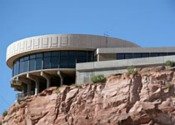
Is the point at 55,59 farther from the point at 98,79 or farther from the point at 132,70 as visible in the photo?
the point at 132,70

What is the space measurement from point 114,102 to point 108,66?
759 centimetres

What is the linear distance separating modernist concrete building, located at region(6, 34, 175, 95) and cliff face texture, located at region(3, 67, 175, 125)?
13.6 ft

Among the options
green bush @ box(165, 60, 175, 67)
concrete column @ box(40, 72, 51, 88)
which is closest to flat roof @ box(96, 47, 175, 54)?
green bush @ box(165, 60, 175, 67)

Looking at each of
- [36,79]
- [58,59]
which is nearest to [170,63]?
[58,59]

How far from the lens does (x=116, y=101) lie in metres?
61.7

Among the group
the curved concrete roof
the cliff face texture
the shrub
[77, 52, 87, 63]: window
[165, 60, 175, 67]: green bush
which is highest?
the curved concrete roof

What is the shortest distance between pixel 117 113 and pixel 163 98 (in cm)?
478

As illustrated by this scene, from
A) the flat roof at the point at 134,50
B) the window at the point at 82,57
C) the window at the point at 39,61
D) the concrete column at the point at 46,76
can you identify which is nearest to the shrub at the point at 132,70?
the flat roof at the point at 134,50

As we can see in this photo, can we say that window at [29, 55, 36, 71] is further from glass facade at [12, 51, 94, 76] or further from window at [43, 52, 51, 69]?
window at [43, 52, 51, 69]

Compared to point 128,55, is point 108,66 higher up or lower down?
lower down

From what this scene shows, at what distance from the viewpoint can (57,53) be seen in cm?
7462

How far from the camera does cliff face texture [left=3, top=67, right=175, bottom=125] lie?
60.0m

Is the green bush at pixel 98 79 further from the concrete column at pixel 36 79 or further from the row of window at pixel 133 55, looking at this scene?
the concrete column at pixel 36 79

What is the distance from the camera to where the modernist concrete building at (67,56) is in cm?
7044
